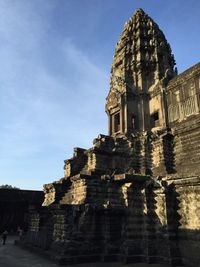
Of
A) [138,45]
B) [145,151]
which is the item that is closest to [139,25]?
[138,45]

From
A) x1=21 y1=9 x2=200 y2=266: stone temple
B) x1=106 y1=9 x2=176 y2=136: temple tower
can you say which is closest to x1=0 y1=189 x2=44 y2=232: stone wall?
x1=21 y1=9 x2=200 y2=266: stone temple

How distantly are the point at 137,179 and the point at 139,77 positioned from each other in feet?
43.3

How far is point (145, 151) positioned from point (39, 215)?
395 inches

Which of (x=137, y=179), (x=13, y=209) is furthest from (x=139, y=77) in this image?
(x=13, y=209)

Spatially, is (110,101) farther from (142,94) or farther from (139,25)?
(139,25)

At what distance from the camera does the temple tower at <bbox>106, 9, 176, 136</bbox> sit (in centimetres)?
2553

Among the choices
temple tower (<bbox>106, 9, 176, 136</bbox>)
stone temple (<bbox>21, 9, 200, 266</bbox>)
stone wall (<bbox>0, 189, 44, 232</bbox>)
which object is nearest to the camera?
stone temple (<bbox>21, 9, 200, 266</bbox>)

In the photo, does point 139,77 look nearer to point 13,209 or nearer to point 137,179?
point 137,179

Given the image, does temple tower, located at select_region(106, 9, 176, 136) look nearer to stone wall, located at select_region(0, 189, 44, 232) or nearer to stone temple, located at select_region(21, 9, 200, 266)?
stone temple, located at select_region(21, 9, 200, 266)

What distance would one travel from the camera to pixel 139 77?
89.1 ft

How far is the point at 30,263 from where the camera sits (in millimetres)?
14680

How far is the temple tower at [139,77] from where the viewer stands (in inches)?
1005

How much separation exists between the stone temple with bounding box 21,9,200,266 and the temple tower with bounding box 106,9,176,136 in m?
0.10

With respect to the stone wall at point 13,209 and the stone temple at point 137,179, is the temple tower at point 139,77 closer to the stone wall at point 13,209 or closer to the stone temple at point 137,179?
the stone temple at point 137,179
